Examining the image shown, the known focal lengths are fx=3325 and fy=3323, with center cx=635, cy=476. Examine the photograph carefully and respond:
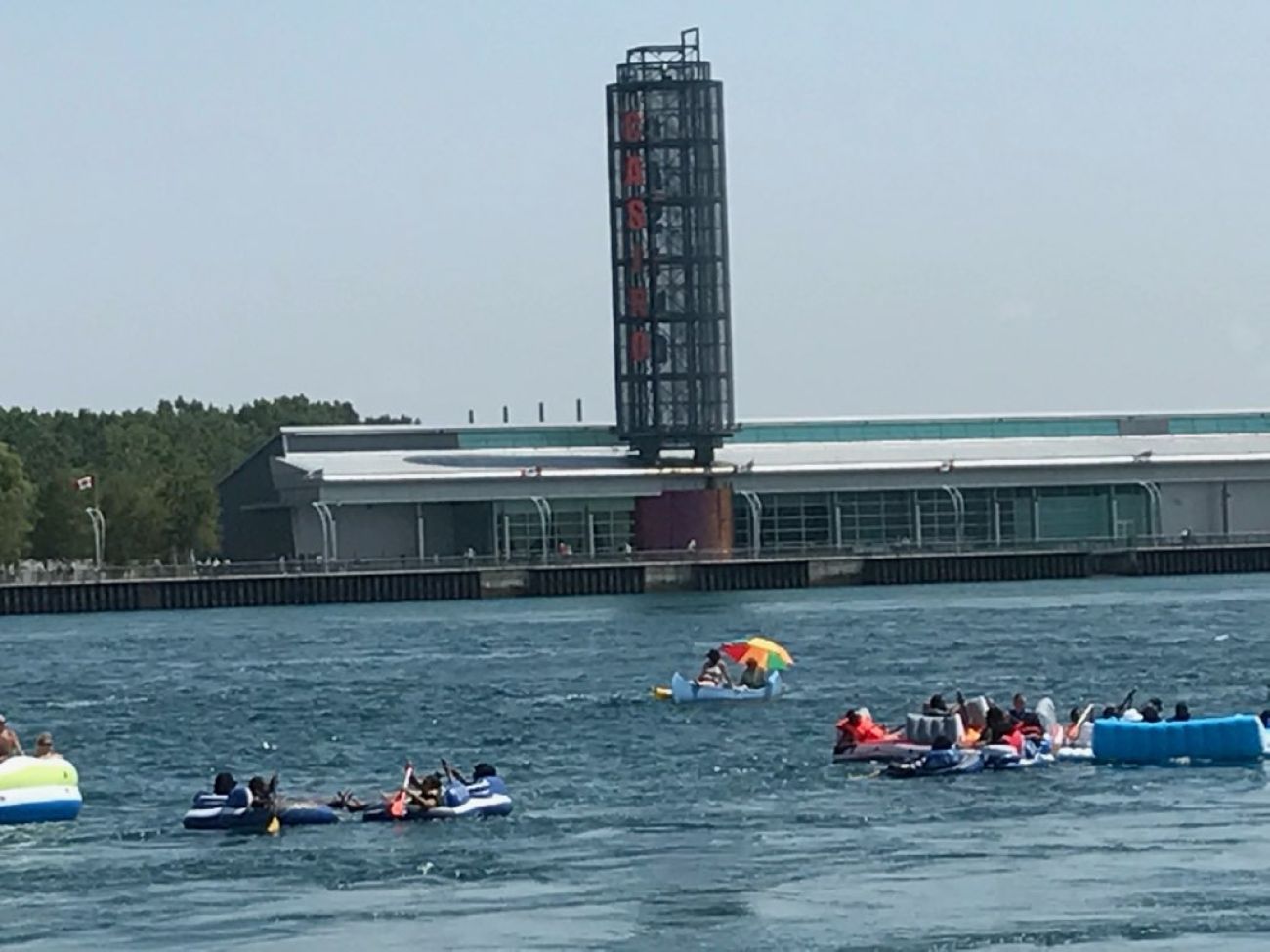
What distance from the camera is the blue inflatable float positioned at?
60.0 m

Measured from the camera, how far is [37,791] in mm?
55500

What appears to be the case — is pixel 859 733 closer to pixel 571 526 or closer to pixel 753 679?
pixel 753 679

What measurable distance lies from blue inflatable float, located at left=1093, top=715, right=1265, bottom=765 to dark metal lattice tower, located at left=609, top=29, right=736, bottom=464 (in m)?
104

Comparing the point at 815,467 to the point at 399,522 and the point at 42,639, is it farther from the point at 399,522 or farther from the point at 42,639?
the point at 42,639

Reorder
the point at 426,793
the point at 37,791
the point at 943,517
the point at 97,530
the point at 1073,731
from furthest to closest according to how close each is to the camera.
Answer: the point at 97,530
the point at 943,517
the point at 1073,731
the point at 37,791
the point at 426,793

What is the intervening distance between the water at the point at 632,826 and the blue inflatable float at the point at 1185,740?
789 millimetres

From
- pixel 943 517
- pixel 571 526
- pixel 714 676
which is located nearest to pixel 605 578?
pixel 571 526

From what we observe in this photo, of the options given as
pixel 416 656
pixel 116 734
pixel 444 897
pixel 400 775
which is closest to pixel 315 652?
pixel 416 656

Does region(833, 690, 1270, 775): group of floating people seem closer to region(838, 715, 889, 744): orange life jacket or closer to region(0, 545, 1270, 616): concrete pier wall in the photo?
region(838, 715, 889, 744): orange life jacket

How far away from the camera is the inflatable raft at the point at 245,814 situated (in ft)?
176

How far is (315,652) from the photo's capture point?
4493 inches

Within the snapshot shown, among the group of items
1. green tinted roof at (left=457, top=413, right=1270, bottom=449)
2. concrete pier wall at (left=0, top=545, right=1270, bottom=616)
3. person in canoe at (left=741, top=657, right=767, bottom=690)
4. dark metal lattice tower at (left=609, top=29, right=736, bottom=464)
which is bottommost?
person in canoe at (left=741, top=657, right=767, bottom=690)

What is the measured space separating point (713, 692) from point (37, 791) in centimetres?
2581

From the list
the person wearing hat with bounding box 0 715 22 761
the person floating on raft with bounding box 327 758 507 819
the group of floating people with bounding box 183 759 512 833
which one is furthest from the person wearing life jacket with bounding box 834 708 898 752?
the person wearing hat with bounding box 0 715 22 761
